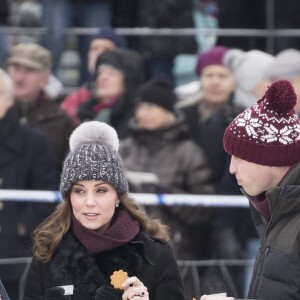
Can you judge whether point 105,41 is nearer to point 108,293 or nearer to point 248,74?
point 248,74

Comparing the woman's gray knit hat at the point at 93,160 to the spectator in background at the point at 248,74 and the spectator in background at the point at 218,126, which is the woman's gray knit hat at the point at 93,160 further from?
the spectator in background at the point at 248,74

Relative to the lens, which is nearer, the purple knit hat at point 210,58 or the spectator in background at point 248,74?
the spectator in background at point 248,74

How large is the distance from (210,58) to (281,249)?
16.8ft

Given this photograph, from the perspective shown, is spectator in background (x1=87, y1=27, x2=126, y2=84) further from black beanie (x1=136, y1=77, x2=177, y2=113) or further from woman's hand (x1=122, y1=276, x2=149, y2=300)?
woman's hand (x1=122, y1=276, x2=149, y2=300)

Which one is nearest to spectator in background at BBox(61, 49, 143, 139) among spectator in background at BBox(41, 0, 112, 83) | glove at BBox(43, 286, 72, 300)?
spectator in background at BBox(41, 0, 112, 83)

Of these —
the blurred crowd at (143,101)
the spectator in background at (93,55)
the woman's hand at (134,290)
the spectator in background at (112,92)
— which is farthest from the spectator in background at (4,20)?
the woman's hand at (134,290)

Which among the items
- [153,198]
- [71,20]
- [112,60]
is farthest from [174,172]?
[71,20]

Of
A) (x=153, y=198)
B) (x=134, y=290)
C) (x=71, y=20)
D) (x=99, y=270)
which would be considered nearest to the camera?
(x=134, y=290)

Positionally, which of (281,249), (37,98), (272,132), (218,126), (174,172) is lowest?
(174,172)

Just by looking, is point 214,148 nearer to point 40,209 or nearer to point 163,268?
point 40,209

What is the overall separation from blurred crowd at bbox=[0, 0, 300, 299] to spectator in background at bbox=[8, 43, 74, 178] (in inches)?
0.4

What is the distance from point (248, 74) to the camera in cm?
1002

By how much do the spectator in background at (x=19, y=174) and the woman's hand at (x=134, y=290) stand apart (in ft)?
11.5

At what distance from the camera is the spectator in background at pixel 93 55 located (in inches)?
407
